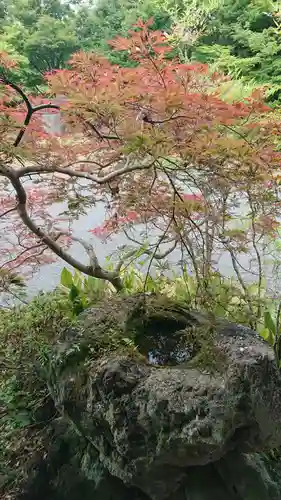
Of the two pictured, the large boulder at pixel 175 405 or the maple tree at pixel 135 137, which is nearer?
the large boulder at pixel 175 405

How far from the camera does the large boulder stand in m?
1.30

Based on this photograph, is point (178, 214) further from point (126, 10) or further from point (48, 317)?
point (126, 10)

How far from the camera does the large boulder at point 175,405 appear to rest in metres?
1.30

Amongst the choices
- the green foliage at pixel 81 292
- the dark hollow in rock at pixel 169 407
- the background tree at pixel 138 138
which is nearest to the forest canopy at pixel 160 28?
the background tree at pixel 138 138

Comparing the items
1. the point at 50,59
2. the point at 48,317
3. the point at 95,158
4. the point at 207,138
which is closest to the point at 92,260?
the point at 48,317

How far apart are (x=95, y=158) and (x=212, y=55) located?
3.48m

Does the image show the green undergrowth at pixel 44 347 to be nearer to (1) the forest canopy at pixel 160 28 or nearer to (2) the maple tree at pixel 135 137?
(2) the maple tree at pixel 135 137

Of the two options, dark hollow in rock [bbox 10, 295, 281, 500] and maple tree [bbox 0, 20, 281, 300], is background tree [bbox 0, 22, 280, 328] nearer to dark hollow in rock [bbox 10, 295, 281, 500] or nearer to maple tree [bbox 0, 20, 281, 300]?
maple tree [bbox 0, 20, 281, 300]

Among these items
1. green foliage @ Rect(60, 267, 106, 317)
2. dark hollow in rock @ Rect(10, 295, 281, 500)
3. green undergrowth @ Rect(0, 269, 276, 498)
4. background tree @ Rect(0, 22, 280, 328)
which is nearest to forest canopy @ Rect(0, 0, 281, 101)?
background tree @ Rect(0, 22, 280, 328)

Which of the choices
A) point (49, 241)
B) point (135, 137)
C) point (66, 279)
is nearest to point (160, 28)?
point (66, 279)

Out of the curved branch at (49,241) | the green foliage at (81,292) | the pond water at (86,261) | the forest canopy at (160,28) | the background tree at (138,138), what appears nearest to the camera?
the background tree at (138,138)

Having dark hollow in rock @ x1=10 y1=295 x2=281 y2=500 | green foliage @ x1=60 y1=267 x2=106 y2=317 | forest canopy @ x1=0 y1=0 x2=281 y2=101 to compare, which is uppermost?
forest canopy @ x1=0 y1=0 x2=281 y2=101

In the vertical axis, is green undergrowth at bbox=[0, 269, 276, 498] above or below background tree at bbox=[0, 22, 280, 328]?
below

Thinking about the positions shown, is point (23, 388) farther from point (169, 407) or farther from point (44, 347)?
point (169, 407)
